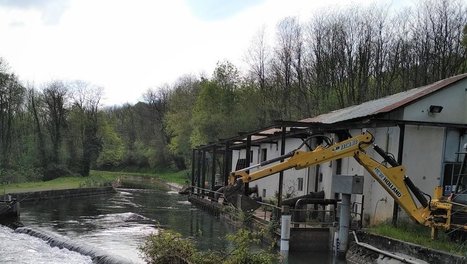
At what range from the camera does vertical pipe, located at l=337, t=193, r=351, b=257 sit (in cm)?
1449

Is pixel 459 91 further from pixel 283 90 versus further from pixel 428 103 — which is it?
pixel 283 90

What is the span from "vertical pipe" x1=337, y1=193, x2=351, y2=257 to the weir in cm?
658

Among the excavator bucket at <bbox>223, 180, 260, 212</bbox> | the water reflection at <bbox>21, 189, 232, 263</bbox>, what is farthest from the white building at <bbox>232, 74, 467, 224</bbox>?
the water reflection at <bbox>21, 189, 232, 263</bbox>

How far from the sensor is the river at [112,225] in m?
15.9

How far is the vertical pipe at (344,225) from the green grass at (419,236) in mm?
765

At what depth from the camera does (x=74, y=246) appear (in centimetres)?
1655

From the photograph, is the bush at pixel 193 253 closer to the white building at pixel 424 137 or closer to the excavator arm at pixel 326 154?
the excavator arm at pixel 326 154

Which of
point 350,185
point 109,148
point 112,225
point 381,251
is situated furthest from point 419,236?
point 109,148

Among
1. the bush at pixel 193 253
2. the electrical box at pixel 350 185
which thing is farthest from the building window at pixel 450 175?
the bush at pixel 193 253

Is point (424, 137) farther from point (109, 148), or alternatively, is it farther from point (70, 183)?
point (109, 148)

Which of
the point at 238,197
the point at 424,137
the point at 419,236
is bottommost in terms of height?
the point at 419,236

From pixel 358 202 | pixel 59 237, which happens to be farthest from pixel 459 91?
pixel 59 237

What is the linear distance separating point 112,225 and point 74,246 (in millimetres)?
6293

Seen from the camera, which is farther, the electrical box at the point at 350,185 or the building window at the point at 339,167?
the building window at the point at 339,167
